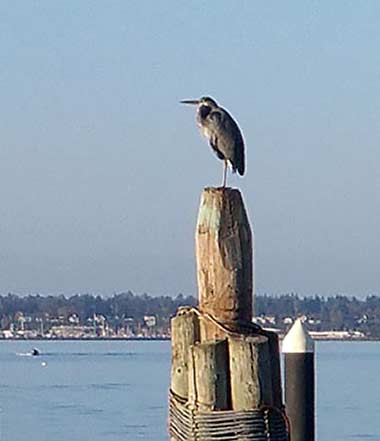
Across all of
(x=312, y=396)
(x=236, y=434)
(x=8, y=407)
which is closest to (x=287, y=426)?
(x=236, y=434)

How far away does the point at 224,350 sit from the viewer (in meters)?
7.86

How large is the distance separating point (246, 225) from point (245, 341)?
0.62 metres

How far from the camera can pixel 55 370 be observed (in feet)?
327

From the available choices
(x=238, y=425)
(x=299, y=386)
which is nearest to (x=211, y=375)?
(x=238, y=425)

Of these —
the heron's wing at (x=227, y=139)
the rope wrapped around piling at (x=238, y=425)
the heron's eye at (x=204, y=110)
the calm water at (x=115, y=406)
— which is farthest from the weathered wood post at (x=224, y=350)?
the calm water at (x=115, y=406)

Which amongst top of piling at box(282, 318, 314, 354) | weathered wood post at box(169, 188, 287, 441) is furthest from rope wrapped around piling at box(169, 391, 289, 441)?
top of piling at box(282, 318, 314, 354)

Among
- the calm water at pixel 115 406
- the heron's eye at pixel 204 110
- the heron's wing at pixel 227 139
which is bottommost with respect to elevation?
the calm water at pixel 115 406

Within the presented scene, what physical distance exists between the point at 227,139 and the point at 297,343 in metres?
1.23

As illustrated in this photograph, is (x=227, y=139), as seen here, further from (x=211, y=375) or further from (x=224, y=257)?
(x=211, y=375)

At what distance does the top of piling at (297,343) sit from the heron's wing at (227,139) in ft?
3.52

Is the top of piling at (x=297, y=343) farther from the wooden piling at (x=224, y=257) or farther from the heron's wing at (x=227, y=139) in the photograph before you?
the wooden piling at (x=224, y=257)

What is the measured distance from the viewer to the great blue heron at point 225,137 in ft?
33.1

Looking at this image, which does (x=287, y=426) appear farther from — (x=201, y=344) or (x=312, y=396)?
(x=312, y=396)

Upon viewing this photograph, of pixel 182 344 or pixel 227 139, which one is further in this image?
pixel 227 139
